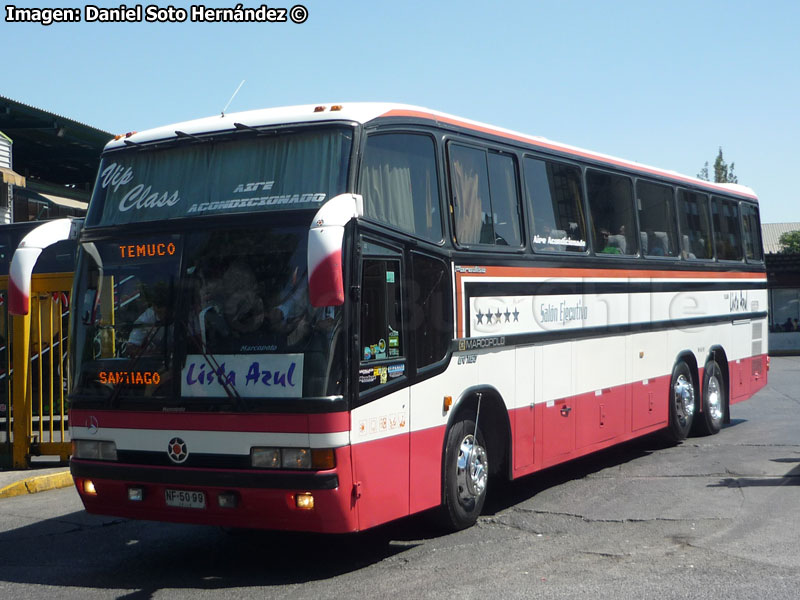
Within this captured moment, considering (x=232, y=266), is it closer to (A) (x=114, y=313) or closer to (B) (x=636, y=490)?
(A) (x=114, y=313)

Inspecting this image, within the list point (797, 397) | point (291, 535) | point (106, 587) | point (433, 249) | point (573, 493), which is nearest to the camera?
point (106, 587)

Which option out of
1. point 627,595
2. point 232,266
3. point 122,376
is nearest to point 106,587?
point 122,376

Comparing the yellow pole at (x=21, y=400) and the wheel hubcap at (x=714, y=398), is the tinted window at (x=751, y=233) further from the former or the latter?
the yellow pole at (x=21, y=400)

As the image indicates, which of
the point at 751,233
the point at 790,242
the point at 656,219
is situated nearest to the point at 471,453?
the point at 656,219

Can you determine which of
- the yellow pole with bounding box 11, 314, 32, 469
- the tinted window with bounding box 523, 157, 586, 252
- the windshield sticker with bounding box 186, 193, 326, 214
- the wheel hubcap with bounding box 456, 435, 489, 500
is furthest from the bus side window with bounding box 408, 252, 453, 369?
the yellow pole with bounding box 11, 314, 32, 469

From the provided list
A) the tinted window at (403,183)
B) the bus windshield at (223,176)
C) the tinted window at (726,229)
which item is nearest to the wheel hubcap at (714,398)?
the tinted window at (726,229)

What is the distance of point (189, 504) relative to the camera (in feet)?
23.2

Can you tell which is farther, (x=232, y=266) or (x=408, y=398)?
(x=408, y=398)

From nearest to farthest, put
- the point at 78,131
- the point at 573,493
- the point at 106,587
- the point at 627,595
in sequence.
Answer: the point at 627,595
the point at 106,587
the point at 573,493
the point at 78,131

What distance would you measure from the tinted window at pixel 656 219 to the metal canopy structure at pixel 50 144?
1847 cm

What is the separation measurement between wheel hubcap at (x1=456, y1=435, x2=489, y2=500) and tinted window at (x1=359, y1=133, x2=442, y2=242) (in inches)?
73.1

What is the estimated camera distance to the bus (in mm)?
6754

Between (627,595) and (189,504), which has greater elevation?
(189,504)

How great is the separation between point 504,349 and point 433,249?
1.55 meters
